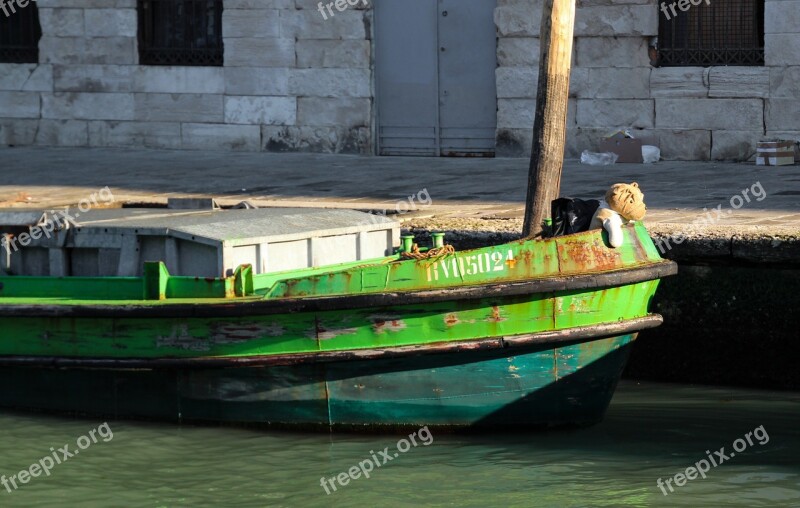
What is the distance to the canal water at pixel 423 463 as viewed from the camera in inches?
268

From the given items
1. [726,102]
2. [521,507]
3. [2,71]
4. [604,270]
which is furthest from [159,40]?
[521,507]

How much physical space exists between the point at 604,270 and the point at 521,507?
5.05 feet

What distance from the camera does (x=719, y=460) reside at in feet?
24.1

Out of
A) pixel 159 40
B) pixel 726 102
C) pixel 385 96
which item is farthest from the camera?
pixel 159 40

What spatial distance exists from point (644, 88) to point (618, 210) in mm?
6182

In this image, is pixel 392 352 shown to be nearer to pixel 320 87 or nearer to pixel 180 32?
pixel 320 87

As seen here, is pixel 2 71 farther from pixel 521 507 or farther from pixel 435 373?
pixel 521 507

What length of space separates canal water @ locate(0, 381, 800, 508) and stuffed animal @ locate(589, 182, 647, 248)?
1.11 meters

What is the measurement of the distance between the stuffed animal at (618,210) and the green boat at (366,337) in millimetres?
65

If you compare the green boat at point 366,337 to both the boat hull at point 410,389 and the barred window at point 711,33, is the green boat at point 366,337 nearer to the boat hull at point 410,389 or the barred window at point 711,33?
the boat hull at point 410,389

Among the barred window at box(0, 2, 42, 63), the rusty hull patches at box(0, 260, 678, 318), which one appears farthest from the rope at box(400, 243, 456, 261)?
the barred window at box(0, 2, 42, 63)

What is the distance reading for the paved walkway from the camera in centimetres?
1021

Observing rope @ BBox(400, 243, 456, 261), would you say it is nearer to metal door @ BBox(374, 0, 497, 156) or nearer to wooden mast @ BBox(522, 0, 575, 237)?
wooden mast @ BBox(522, 0, 575, 237)

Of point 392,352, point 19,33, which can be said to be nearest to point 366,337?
point 392,352
